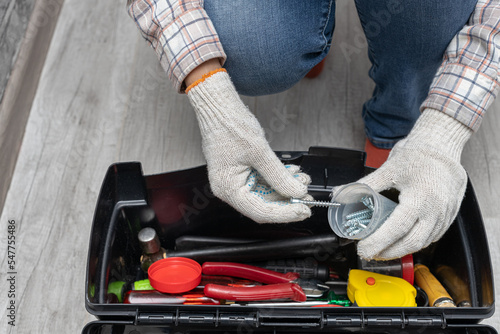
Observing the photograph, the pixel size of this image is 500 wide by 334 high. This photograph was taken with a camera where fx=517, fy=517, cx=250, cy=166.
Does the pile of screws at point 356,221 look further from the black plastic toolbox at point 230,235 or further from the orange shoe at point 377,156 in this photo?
the orange shoe at point 377,156

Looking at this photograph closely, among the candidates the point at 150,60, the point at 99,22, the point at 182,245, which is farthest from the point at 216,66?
the point at 99,22

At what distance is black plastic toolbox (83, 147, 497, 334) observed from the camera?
604 mm

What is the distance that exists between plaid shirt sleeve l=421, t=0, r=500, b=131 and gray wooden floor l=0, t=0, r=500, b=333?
1.25ft

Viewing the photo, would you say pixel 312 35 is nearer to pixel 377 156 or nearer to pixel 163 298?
pixel 377 156

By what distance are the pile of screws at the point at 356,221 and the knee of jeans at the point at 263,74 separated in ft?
0.95

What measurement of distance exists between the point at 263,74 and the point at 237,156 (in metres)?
0.21

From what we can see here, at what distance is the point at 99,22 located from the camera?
1.31 meters

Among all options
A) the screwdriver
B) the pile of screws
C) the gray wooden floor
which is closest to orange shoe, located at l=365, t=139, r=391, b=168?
the gray wooden floor

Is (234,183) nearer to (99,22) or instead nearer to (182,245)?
(182,245)

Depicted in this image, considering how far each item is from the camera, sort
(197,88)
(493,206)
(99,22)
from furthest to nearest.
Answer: (99,22)
(493,206)
(197,88)

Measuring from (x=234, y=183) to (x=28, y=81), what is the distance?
716mm

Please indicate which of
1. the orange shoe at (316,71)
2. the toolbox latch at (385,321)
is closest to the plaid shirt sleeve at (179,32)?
the toolbox latch at (385,321)

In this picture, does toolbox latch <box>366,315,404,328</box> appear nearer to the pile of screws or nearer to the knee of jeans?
the pile of screws

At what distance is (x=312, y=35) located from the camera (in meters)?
0.84
